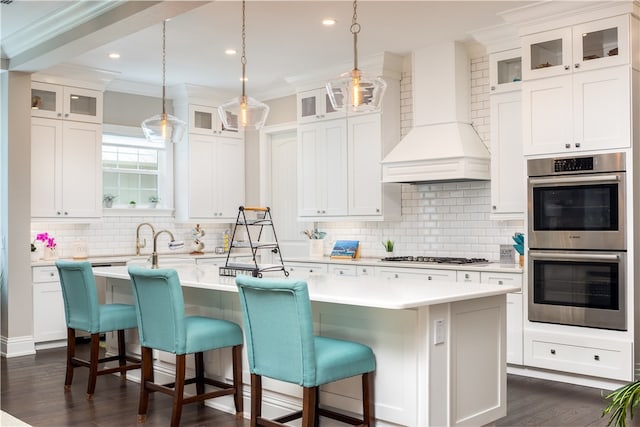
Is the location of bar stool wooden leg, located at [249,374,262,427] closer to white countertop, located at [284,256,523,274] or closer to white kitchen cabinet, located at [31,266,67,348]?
white countertop, located at [284,256,523,274]

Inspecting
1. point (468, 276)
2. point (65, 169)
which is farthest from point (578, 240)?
point (65, 169)

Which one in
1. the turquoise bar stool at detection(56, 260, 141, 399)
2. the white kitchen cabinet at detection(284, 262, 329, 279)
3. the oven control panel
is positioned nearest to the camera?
the turquoise bar stool at detection(56, 260, 141, 399)

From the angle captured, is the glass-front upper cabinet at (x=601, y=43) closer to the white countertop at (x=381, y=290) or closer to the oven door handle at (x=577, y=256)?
the oven door handle at (x=577, y=256)

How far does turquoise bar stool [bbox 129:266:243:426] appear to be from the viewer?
3.84m

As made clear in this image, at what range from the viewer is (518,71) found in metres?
5.66

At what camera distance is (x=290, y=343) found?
10.3 ft

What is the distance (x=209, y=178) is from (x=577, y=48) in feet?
15.4

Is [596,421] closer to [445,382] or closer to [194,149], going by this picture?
[445,382]

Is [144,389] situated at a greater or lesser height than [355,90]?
lesser

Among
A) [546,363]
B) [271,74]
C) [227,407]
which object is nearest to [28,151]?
[271,74]

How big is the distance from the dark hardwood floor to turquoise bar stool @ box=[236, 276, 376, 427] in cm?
89

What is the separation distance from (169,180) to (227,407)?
433cm

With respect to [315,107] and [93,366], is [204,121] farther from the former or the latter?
[93,366]

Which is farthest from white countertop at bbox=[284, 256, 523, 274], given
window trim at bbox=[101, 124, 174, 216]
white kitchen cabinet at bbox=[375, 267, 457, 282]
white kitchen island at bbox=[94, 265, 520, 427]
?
window trim at bbox=[101, 124, 174, 216]
